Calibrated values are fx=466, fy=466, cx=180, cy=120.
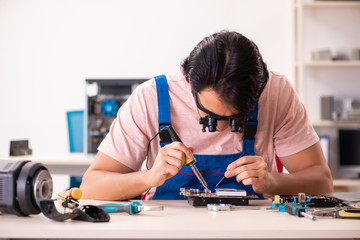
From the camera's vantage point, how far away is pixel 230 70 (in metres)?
1.27

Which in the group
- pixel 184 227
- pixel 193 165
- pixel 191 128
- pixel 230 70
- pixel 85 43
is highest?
pixel 85 43

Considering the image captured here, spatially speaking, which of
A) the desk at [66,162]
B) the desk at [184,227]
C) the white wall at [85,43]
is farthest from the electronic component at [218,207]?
the white wall at [85,43]

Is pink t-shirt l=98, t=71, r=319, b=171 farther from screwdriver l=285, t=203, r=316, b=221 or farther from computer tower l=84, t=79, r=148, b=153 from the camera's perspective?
computer tower l=84, t=79, r=148, b=153

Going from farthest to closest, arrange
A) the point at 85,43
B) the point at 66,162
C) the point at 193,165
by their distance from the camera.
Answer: the point at 85,43 < the point at 66,162 < the point at 193,165

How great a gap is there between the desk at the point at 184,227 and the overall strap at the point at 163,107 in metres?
0.43

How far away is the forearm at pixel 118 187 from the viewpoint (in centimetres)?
144

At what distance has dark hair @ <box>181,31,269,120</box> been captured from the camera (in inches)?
50.0

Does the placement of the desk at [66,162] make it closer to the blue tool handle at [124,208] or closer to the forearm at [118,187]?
the forearm at [118,187]

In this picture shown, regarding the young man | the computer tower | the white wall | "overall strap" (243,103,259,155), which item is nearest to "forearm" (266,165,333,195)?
the young man

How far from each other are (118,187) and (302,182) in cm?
61

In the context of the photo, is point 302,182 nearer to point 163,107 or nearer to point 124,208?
point 163,107

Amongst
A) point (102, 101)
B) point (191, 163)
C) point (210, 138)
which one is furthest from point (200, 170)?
point (102, 101)

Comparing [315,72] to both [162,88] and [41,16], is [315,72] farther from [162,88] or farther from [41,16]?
[162,88]

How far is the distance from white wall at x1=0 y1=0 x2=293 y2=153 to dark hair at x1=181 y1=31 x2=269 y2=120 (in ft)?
9.52
